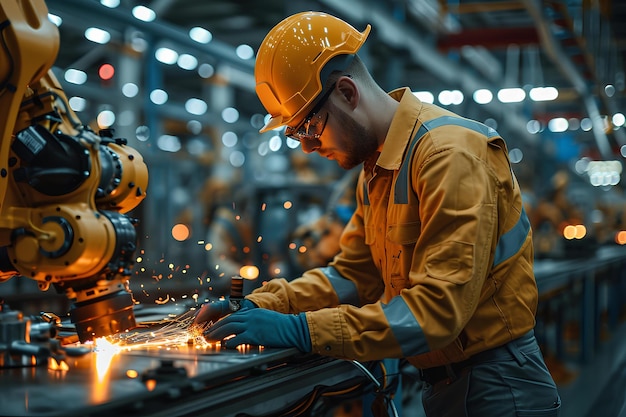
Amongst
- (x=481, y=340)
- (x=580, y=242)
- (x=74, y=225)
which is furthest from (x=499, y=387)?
(x=580, y=242)

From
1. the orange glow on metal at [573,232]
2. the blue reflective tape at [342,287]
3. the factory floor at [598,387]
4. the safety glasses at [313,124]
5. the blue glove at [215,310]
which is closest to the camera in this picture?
the safety glasses at [313,124]

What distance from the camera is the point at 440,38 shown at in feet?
29.9

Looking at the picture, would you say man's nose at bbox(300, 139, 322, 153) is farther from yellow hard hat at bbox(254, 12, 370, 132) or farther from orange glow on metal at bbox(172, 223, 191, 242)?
orange glow on metal at bbox(172, 223, 191, 242)

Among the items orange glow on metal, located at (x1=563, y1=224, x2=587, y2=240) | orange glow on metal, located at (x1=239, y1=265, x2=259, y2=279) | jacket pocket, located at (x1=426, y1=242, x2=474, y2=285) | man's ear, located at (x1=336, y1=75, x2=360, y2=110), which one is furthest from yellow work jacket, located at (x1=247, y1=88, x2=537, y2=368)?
orange glow on metal, located at (x1=563, y1=224, x2=587, y2=240)

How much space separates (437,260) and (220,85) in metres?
11.1

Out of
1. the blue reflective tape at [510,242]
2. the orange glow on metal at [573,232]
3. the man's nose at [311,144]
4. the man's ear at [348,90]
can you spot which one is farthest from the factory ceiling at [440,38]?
the blue reflective tape at [510,242]

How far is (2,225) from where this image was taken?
1.77 metres

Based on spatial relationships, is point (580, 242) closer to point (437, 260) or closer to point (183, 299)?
point (183, 299)

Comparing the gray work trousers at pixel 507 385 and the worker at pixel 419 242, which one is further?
the gray work trousers at pixel 507 385

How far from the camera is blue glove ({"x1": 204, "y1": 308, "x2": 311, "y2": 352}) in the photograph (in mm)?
1763

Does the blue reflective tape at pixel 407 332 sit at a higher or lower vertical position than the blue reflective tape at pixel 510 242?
lower

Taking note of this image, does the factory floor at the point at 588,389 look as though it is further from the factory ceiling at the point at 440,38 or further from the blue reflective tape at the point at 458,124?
the factory ceiling at the point at 440,38

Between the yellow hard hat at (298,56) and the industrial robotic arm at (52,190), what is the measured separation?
0.47 meters

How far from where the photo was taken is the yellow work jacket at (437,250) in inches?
66.6
